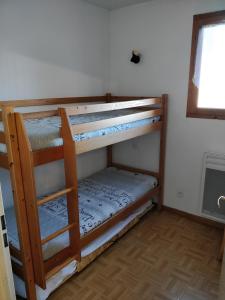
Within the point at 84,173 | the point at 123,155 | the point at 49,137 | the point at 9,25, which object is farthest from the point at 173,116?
the point at 9,25

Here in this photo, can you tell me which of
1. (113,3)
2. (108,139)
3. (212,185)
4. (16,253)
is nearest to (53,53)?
(113,3)

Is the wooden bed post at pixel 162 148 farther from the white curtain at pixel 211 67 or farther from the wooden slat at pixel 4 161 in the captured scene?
the wooden slat at pixel 4 161

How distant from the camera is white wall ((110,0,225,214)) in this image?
2.58 meters

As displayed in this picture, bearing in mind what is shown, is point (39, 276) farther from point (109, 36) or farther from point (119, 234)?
point (109, 36)

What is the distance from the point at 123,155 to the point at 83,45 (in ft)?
4.95

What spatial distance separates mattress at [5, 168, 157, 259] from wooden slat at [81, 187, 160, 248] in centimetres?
4

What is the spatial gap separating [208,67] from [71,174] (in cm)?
185

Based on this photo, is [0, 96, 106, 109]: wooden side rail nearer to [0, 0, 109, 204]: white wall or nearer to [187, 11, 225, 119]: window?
[0, 0, 109, 204]: white wall

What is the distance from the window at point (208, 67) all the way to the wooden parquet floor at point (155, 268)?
4.36ft

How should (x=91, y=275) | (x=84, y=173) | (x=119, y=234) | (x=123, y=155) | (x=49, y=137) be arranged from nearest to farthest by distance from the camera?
(x=49, y=137), (x=91, y=275), (x=119, y=234), (x=84, y=173), (x=123, y=155)

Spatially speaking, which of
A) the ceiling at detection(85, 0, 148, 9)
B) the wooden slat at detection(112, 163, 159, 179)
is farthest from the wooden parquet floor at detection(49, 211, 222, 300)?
the ceiling at detection(85, 0, 148, 9)

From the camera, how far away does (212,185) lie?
8.72ft

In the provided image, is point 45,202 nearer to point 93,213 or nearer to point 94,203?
point 93,213

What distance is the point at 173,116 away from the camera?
9.25 feet
